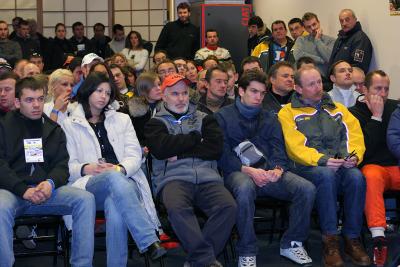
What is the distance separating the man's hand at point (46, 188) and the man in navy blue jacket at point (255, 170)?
1.13 meters

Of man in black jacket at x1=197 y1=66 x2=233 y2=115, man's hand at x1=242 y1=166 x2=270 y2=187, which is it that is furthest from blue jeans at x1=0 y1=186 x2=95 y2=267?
man in black jacket at x1=197 y1=66 x2=233 y2=115

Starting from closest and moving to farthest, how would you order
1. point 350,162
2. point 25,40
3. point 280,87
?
point 350,162 < point 280,87 < point 25,40

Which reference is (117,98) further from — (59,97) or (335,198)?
(335,198)

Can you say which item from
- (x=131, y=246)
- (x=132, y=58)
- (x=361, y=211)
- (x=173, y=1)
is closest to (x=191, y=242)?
(x=131, y=246)

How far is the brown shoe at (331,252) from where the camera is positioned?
157 inches

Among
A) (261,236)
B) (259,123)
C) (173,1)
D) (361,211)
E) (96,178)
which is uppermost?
(173,1)

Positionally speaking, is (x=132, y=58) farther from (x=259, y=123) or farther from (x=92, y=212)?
(x=92, y=212)

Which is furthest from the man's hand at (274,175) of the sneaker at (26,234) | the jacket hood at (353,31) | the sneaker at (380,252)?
the jacket hood at (353,31)

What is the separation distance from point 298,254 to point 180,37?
17.3ft

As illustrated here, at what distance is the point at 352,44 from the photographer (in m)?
6.13

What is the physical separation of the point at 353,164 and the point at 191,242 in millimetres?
1289

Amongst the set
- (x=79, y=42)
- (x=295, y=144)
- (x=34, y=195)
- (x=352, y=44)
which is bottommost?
(x=34, y=195)

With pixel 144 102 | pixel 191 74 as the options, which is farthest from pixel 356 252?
pixel 191 74

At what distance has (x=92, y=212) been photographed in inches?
143
